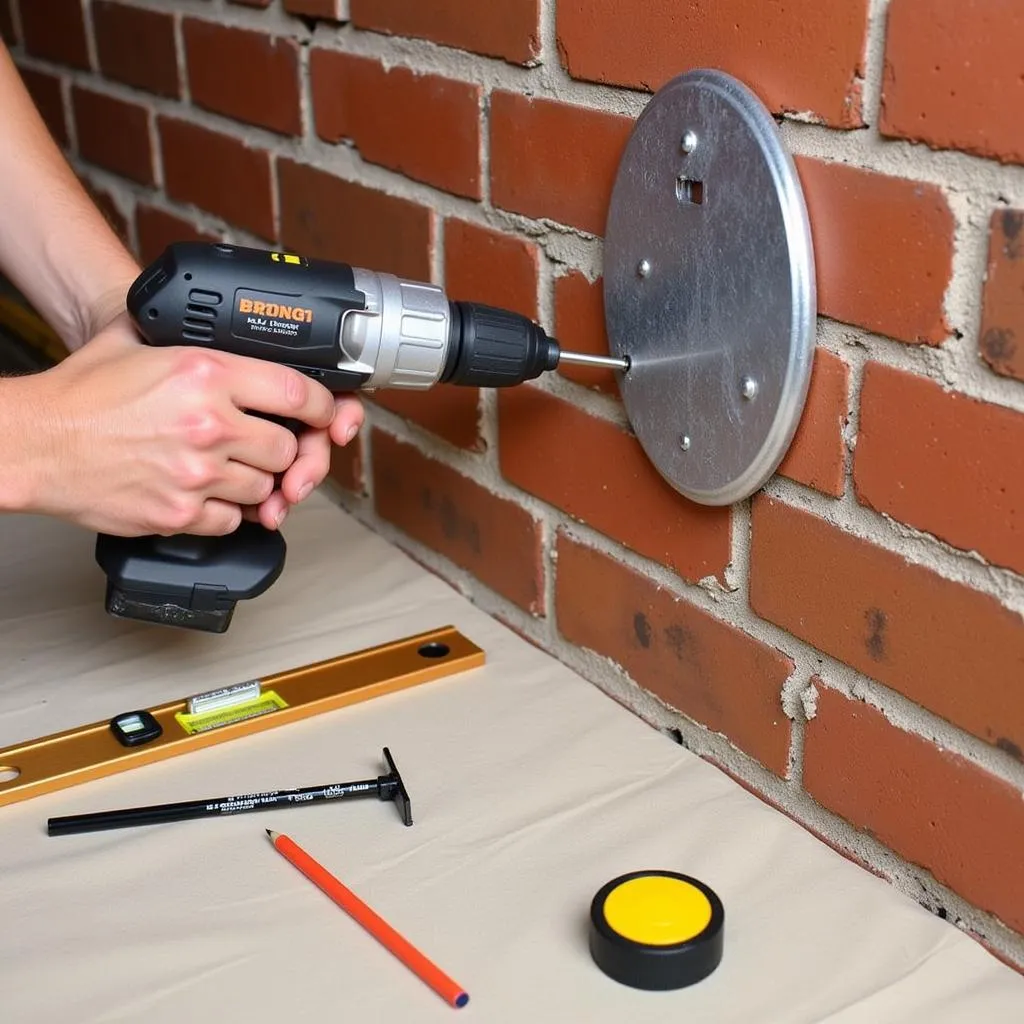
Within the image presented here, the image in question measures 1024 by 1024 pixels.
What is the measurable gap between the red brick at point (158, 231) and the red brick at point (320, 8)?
328 millimetres

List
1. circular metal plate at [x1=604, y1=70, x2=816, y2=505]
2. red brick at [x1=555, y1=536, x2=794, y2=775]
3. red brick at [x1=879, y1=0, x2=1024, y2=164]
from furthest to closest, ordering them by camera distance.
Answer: red brick at [x1=555, y1=536, x2=794, y2=775], circular metal plate at [x1=604, y1=70, x2=816, y2=505], red brick at [x1=879, y1=0, x2=1024, y2=164]

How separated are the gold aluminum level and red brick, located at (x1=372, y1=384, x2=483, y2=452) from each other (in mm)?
174

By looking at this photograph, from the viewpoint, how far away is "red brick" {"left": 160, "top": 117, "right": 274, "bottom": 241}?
1337mm

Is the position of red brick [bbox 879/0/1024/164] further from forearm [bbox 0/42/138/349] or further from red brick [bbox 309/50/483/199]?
forearm [bbox 0/42/138/349]

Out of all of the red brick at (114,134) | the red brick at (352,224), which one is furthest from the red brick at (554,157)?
the red brick at (114,134)

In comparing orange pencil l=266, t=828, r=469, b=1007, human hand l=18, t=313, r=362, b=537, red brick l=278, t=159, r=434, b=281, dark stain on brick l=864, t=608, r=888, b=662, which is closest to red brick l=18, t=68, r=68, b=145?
red brick l=278, t=159, r=434, b=281

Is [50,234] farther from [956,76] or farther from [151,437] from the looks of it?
[956,76]

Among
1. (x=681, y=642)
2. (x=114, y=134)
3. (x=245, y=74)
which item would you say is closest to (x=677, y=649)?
(x=681, y=642)

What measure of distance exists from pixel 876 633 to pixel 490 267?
1.43 ft

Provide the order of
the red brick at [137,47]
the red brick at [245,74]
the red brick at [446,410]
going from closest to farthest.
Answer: the red brick at [446,410]
the red brick at [245,74]
the red brick at [137,47]

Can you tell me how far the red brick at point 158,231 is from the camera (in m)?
1.51

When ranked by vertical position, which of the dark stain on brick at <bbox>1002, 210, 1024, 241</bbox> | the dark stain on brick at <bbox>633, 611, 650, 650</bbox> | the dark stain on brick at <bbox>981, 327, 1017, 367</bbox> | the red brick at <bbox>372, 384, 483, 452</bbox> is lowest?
the dark stain on brick at <bbox>633, 611, 650, 650</bbox>

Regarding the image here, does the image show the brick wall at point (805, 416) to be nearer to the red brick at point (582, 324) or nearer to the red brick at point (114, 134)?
the red brick at point (582, 324)

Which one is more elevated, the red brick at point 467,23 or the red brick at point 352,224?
the red brick at point 467,23
